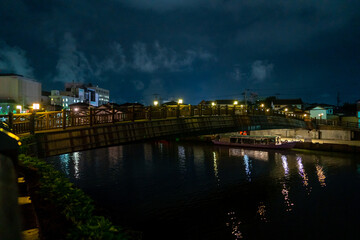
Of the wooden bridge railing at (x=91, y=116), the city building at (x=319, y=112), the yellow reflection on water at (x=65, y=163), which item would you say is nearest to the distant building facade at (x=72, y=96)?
the yellow reflection on water at (x=65, y=163)

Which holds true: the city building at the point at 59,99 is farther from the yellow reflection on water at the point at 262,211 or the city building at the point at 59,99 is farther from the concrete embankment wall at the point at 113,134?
the yellow reflection on water at the point at 262,211

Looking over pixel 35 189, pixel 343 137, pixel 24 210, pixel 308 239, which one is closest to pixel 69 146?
pixel 35 189

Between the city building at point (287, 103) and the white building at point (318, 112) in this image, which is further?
the city building at point (287, 103)

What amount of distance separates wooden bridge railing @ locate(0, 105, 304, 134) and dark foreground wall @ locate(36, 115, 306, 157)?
572 millimetres

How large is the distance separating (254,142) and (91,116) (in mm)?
36860

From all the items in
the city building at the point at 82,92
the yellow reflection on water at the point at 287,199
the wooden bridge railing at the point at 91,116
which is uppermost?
the city building at the point at 82,92

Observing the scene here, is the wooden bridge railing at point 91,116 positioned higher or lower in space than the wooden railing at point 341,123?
higher

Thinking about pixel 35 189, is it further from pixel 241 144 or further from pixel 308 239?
pixel 241 144

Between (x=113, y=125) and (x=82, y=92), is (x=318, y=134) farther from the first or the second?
(x=82, y=92)

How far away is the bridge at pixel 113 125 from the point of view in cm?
1323

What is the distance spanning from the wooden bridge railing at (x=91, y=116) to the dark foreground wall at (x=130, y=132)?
1.88ft

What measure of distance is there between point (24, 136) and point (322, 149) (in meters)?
41.6

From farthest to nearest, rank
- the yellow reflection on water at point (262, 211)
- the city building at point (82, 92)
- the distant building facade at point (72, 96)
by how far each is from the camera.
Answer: the city building at point (82, 92) → the distant building facade at point (72, 96) → the yellow reflection on water at point (262, 211)

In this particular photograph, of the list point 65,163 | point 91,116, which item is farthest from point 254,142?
point 91,116
